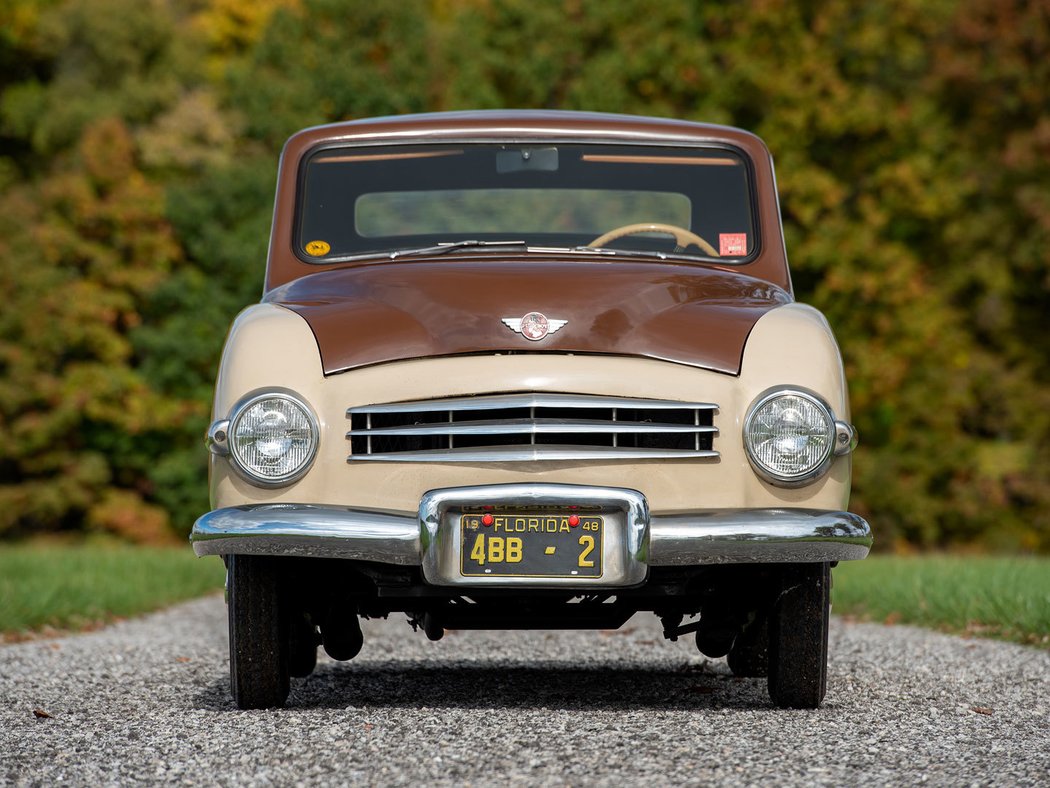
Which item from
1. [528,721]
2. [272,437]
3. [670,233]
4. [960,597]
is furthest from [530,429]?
[960,597]

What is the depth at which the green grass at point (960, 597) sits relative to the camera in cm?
824

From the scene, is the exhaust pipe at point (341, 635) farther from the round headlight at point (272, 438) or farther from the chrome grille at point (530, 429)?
the chrome grille at point (530, 429)

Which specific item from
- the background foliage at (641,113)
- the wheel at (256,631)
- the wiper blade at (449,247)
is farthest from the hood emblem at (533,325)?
the background foliage at (641,113)

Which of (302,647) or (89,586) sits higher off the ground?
(302,647)

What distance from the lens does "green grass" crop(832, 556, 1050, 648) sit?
8242 mm

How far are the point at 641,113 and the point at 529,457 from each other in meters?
27.5

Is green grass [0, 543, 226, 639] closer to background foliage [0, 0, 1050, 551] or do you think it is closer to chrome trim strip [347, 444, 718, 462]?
chrome trim strip [347, 444, 718, 462]

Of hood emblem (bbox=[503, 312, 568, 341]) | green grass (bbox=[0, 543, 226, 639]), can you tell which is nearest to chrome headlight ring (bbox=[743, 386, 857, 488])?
hood emblem (bbox=[503, 312, 568, 341])

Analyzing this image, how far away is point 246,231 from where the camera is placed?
103 feet

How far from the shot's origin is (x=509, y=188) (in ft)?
20.9

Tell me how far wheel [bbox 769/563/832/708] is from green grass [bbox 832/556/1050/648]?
2.84m

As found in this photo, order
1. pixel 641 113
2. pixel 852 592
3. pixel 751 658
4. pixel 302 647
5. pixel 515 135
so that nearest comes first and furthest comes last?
pixel 302 647, pixel 515 135, pixel 751 658, pixel 852 592, pixel 641 113

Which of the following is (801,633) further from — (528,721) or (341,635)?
(341,635)

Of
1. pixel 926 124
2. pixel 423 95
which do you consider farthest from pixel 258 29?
pixel 926 124
